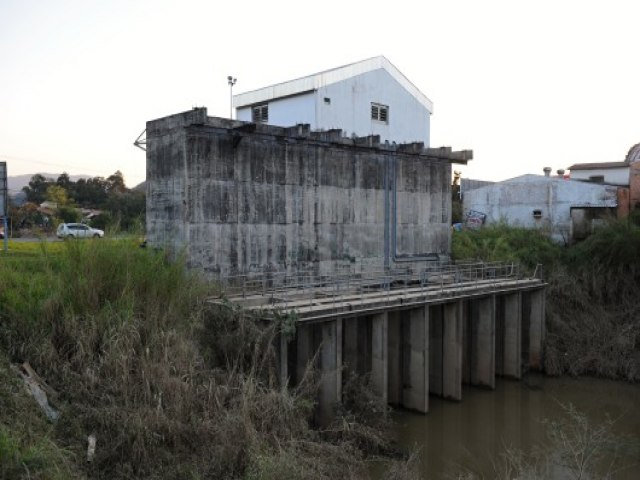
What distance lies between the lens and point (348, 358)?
52.0ft

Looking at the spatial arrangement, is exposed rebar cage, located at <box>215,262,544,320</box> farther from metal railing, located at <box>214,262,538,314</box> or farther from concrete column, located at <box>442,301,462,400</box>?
concrete column, located at <box>442,301,462,400</box>

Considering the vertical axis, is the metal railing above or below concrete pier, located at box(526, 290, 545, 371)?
above

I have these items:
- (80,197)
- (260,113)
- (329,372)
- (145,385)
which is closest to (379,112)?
(260,113)

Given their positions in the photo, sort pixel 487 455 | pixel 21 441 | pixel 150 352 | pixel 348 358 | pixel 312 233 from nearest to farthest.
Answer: pixel 21 441
pixel 150 352
pixel 487 455
pixel 348 358
pixel 312 233

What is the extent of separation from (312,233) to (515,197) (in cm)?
1833

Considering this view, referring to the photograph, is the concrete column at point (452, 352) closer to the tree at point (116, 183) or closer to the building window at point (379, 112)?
the building window at point (379, 112)

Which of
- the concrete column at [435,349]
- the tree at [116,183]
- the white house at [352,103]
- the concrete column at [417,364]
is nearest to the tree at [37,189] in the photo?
the tree at [116,183]

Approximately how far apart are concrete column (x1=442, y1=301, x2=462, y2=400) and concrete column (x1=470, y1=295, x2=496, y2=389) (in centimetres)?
193

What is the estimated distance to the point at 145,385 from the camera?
10.5 metres

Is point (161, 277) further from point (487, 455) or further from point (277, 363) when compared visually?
point (487, 455)

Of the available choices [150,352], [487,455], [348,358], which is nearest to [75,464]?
[150,352]

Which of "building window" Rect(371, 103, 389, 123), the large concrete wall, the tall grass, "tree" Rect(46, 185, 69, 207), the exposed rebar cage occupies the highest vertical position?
"building window" Rect(371, 103, 389, 123)

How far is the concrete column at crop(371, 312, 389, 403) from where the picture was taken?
588 inches

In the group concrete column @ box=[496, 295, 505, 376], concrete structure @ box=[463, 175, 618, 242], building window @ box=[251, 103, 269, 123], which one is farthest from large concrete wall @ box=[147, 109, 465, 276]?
concrete structure @ box=[463, 175, 618, 242]
